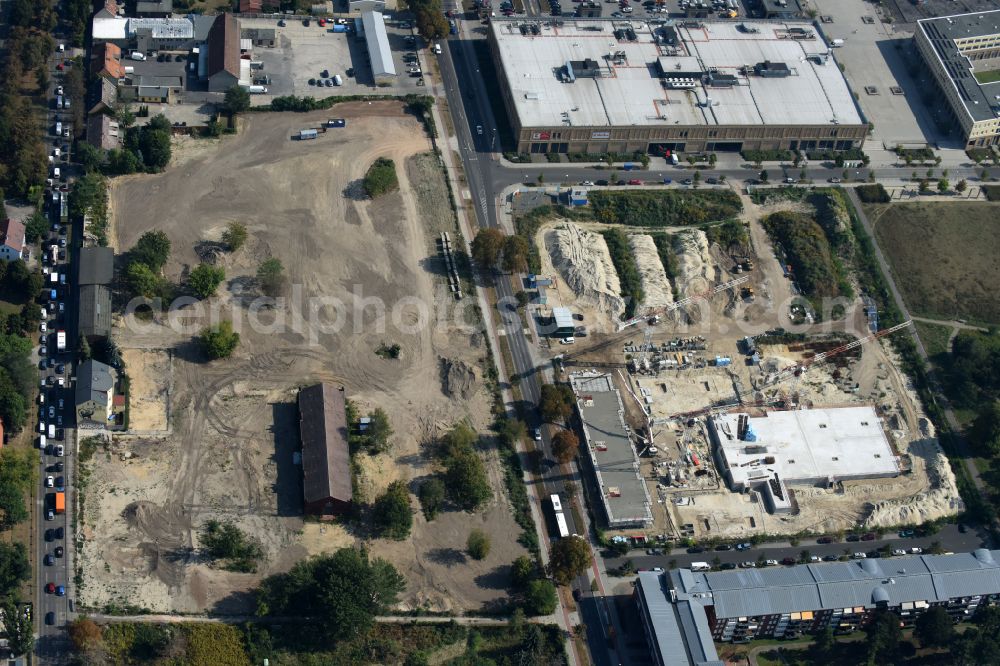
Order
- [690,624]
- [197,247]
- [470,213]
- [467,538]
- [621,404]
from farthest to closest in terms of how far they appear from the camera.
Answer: [470,213] → [197,247] → [621,404] → [467,538] → [690,624]

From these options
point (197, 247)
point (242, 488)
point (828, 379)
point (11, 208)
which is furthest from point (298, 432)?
point (828, 379)

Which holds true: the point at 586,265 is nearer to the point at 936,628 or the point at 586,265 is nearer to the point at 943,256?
the point at 943,256

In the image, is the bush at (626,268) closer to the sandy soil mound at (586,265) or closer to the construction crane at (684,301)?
the sandy soil mound at (586,265)

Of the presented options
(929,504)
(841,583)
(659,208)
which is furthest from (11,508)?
(929,504)

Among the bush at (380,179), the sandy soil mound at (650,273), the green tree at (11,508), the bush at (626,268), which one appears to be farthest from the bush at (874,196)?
the green tree at (11,508)

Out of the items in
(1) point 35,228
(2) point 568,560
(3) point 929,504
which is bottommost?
(3) point 929,504

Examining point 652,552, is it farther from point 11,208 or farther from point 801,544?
point 11,208

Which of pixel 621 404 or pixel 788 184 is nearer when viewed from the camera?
pixel 621 404
